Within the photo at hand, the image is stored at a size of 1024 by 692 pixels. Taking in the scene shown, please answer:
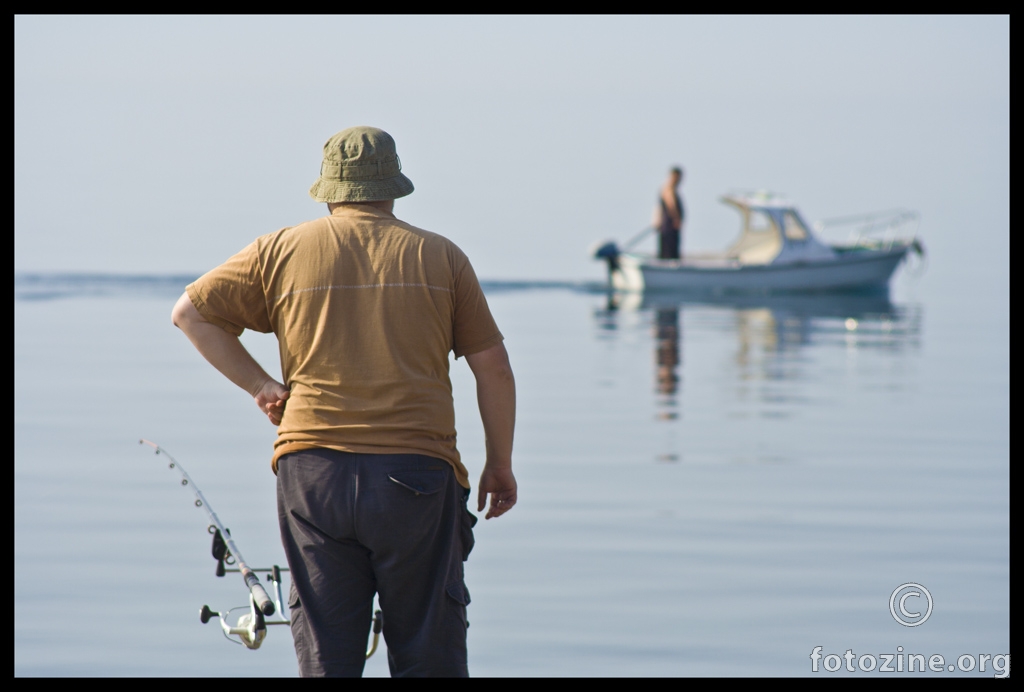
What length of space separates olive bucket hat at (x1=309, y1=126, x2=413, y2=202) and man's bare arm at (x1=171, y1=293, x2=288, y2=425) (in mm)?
443

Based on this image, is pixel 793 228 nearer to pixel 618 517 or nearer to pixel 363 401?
pixel 618 517

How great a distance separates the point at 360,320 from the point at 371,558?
617 millimetres

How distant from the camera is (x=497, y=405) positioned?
3.76 meters

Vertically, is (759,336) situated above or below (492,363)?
below

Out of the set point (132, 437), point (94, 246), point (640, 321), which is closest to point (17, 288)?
point (640, 321)

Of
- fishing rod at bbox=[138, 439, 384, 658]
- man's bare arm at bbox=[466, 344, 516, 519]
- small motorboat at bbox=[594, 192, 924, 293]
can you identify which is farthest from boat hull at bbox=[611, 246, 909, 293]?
man's bare arm at bbox=[466, 344, 516, 519]

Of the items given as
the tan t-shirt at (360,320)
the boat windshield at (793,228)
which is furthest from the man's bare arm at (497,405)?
the boat windshield at (793,228)

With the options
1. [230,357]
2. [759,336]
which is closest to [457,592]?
[230,357]

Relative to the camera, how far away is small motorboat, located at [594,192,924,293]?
3016 centimetres

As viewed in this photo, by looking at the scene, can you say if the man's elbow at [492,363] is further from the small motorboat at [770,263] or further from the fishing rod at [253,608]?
the small motorboat at [770,263]

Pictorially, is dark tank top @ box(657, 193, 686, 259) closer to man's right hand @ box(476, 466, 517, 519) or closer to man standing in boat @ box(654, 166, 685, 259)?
man standing in boat @ box(654, 166, 685, 259)

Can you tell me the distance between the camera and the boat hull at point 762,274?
3000 cm

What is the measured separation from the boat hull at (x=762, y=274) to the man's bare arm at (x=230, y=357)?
26226 mm

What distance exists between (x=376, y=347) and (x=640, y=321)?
21.4 m
